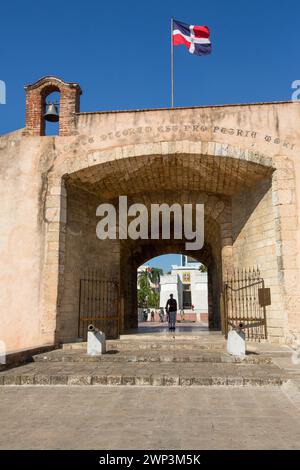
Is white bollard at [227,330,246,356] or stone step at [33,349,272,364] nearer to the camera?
stone step at [33,349,272,364]

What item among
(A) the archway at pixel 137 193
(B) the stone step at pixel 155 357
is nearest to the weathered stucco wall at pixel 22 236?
(A) the archway at pixel 137 193

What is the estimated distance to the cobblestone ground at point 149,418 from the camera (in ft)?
9.91

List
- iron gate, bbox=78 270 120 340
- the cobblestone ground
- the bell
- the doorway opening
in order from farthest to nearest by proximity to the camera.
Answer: the doorway opening, iron gate, bbox=78 270 120 340, the bell, the cobblestone ground

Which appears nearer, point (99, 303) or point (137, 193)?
point (99, 303)

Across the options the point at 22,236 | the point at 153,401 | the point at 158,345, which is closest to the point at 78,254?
the point at 22,236

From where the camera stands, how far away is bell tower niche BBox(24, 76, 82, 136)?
9.81 metres

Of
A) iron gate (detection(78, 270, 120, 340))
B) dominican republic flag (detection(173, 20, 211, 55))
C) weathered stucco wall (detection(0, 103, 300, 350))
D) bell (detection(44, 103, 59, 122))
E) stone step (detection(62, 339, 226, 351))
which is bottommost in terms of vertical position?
stone step (detection(62, 339, 226, 351))

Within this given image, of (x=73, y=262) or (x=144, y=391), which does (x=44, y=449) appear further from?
(x=73, y=262)

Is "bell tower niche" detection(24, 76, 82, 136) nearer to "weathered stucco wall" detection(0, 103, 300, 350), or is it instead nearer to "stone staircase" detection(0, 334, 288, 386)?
"weathered stucco wall" detection(0, 103, 300, 350)

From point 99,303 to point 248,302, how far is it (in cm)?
401

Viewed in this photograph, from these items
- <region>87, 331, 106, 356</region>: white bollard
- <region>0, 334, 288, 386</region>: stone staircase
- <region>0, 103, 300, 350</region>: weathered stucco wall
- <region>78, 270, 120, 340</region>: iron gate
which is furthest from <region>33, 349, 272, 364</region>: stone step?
<region>78, 270, 120, 340</region>: iron gate

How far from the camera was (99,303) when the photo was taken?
10555 mm

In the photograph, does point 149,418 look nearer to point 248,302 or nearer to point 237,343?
point 237,343

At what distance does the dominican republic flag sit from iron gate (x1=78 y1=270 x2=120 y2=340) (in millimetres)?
6751
